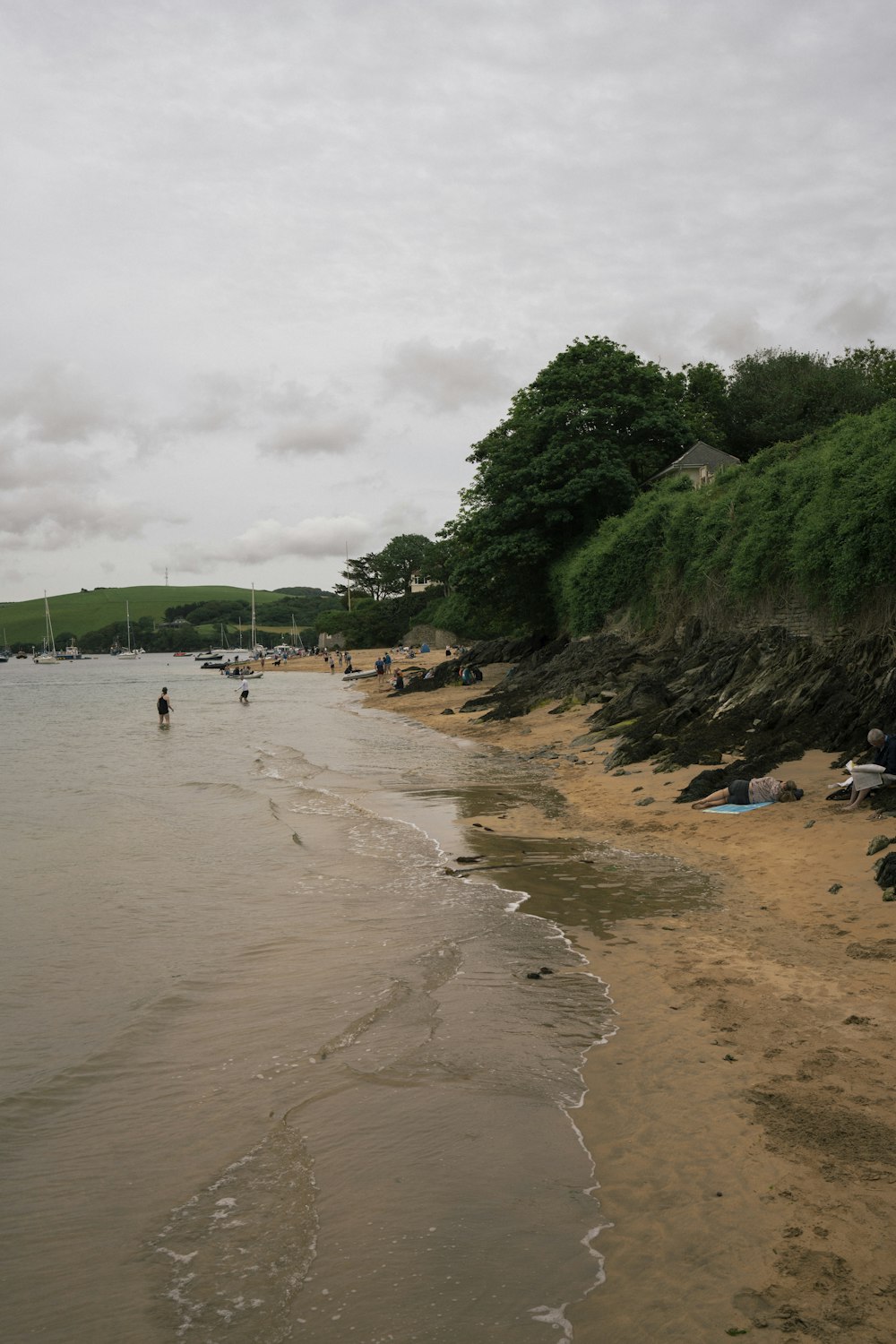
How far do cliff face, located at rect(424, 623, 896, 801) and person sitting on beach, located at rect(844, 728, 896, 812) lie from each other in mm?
2530

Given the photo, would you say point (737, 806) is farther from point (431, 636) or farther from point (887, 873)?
point (431, 636)

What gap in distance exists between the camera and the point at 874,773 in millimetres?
13008

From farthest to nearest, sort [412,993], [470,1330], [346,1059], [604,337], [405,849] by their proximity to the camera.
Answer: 1. [604,337]
2. [405,849]
3. [412,993]
4. [346,1059]
5. [470,1330]

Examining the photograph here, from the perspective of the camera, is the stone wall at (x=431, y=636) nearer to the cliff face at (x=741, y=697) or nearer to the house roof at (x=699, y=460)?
the house roof at (x=699, y=460)

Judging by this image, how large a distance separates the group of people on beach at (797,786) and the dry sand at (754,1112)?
3.79ft

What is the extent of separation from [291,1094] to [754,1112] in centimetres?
308

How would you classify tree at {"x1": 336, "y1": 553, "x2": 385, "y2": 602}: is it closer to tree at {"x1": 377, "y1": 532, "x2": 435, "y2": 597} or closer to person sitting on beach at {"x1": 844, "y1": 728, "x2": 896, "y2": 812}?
tree at {"x1": 377, "y1": 532, "x2": 435, "y2": 597}

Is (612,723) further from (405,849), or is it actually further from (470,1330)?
(470,1330)

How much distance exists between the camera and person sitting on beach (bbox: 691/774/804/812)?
14375 millimetres

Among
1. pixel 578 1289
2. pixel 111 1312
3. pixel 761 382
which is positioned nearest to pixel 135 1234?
pixel 111 1312

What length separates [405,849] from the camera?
46.8 ft

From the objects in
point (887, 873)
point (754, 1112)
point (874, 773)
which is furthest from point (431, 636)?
point (754, 1112)

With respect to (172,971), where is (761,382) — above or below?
above

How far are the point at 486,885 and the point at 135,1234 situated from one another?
7347mm
